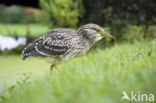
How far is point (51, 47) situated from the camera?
4.98 metres

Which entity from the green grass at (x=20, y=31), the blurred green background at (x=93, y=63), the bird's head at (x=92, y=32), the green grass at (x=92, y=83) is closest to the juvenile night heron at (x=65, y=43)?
the bird's head at (x=92, y=32)

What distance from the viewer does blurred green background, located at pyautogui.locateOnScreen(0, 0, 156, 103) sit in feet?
10.5

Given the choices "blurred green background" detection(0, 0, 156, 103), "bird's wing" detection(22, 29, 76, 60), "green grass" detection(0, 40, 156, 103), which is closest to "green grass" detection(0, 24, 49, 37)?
"blurred green background" detection(0, 0, 156, 103)

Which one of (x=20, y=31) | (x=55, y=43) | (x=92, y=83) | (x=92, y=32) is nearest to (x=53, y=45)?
(x=55, y=43)

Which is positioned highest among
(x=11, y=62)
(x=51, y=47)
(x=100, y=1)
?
(x=100, y=1)

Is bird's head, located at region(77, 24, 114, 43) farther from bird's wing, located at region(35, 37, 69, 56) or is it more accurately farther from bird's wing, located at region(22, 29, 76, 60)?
bird's wing, located at region(35, 37, 69, 56)

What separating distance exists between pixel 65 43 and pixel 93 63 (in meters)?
0.67

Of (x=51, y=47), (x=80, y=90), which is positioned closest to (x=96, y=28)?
(x=51, y=47)

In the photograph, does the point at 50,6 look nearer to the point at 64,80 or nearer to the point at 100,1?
the point at 100,1

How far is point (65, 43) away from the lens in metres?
4.88

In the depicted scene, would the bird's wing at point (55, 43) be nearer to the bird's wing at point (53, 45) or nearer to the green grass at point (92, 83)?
the bird's wing at point (53, 45)

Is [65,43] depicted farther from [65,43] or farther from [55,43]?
[55,43]

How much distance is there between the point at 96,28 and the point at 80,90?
1967 mm

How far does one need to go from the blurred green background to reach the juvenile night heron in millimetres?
198
